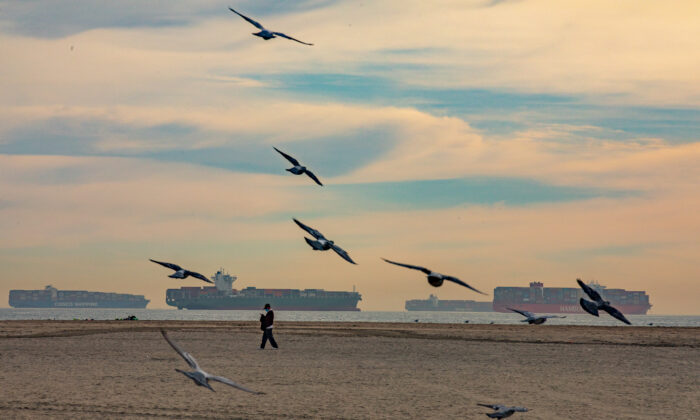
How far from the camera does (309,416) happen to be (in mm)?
17000

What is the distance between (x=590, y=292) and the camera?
25.8 feet

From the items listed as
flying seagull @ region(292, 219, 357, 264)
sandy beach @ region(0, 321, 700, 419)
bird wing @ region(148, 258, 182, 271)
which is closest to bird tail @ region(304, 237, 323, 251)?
flying seagull @ region(292, 219, 357, 264)

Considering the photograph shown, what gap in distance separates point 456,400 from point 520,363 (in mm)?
11385

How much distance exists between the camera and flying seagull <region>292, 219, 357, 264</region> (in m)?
9.30

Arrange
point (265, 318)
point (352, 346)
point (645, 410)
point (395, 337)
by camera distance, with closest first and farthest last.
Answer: point (645, 410), point (265, 318), point (352, 346), point (395, 337)

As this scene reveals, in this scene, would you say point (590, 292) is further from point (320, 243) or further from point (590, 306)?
point (320, 243)

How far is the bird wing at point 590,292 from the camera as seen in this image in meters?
7.46

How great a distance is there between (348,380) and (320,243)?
1463 centimetres

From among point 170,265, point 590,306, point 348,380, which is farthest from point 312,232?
point 348,380

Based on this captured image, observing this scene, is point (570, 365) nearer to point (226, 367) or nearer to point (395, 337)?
point (226, 367)

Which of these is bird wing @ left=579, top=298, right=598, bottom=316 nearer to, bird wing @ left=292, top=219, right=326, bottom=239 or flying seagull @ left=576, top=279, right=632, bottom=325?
flying seagull @ left=576, top=279, right=632, bottom=325

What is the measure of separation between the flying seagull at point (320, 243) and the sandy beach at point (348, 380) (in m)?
7.97

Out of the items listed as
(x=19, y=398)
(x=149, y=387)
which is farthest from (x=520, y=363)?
(x=19, y=398)

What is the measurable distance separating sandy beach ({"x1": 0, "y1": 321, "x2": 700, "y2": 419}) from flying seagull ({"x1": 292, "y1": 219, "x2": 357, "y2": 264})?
26.1ft
